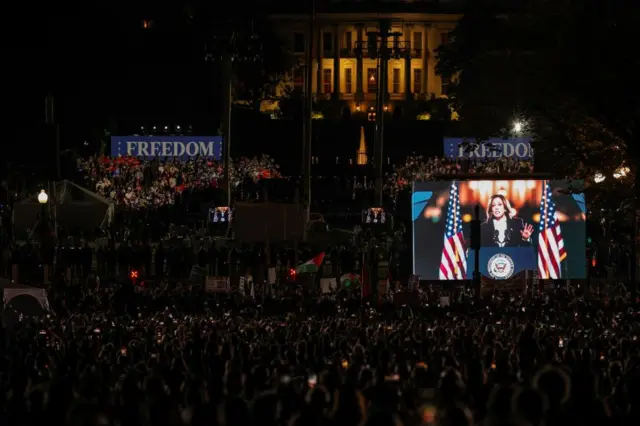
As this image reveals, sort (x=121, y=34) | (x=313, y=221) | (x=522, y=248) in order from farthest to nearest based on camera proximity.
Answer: (x=121, y=34) → (x=313, y=221) → (x=522, y=248)

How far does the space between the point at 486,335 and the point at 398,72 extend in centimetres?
12508

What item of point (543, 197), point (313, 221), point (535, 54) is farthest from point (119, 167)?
point (535, 54)

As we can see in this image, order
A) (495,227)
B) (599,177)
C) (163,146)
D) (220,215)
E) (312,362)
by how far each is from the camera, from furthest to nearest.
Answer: (163,146) < (220,215) < (495,227) < (599,177) < (312,362)

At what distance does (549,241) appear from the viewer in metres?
39.0

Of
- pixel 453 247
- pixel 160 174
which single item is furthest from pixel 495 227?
pixel 160 174

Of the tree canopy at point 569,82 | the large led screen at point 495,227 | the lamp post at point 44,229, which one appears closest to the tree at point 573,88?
the tree canopy at point 569,82

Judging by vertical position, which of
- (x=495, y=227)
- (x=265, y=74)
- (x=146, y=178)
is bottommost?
(x=495, y=227)

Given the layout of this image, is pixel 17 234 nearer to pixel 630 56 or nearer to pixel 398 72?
pixel 630 56

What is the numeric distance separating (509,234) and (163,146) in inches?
859

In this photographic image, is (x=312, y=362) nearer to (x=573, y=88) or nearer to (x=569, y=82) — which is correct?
(x=569, y=82)

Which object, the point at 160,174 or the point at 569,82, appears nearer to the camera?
the point at 569,82

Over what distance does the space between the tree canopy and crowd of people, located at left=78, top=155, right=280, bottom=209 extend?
23213 mm

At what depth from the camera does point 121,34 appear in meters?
69.8

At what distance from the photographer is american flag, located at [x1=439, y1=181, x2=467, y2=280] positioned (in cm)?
3891
